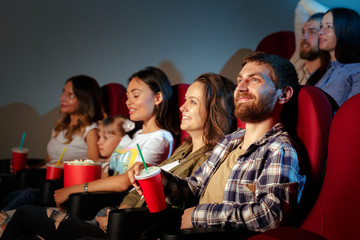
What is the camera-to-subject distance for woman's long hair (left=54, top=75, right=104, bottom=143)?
2.78 m

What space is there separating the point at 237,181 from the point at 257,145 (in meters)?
0.14

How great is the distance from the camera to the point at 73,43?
3.59 meters

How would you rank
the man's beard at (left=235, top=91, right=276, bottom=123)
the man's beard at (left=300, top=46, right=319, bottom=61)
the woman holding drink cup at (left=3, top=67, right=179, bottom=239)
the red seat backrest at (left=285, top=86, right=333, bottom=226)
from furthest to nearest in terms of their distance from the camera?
the man's beard at (left=300, top=46, right=319, bottom=61) < the woman holding drink cup at (left=3, top=67, right=179, bottom=239) < the man's beard at (left=235, top=91, right=276, bottom=123) < the red seat backrest at (left=285, top=86, right=333, bottom=226)

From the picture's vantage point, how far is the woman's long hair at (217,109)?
1.74 metres

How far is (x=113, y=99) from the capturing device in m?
2.87

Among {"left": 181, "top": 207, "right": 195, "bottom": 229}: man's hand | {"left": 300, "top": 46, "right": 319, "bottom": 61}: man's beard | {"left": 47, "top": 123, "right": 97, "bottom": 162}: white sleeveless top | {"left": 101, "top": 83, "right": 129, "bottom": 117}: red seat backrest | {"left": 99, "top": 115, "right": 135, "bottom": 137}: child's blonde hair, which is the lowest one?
{"left": 47, "top": 123, "right": 97, "bottom": 162}: white sleeveless top

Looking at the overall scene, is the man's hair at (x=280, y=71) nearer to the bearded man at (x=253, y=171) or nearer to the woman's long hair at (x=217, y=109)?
the bearded man at (x=253, y=171)

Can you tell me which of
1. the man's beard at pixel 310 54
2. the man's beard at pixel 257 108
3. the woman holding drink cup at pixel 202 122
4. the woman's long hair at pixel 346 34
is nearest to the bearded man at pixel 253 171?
the man's beard at pixel 257 108

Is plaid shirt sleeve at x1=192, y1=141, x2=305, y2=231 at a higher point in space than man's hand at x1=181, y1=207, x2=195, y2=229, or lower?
higher

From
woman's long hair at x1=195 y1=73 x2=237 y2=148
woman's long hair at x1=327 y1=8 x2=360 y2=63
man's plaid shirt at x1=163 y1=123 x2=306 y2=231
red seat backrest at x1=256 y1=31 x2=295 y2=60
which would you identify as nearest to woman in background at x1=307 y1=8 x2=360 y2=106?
woman's long hair at x1=327 y1=8 x2=360 y2=63

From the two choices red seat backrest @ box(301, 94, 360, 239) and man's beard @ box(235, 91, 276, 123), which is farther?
man's beard @ box(235, 91, 276, 123)

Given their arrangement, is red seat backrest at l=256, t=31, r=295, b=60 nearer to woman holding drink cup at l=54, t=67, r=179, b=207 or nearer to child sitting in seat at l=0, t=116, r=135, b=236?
woman holding drink cup at l=54, t=67, r=179, b=207

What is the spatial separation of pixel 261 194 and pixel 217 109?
0.69 meters

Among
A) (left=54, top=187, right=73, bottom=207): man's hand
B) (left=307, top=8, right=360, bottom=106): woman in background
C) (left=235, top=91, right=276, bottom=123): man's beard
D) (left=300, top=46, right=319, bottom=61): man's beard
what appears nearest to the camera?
(left=235, top=91, right=276, bottom=123): man's beard
